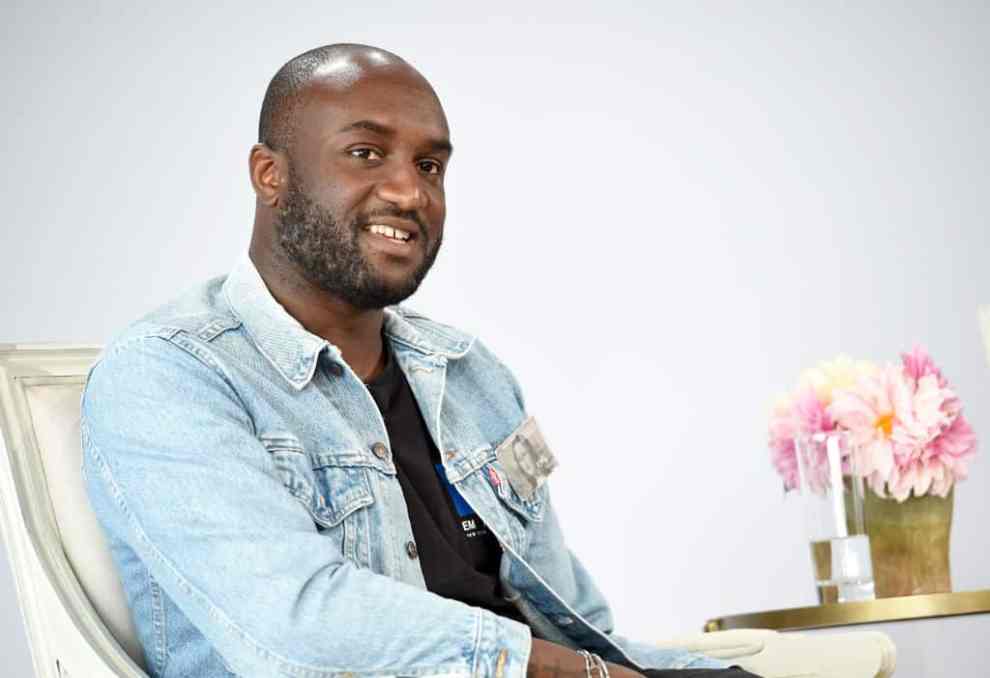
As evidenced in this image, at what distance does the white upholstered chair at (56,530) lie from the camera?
4.93 feet

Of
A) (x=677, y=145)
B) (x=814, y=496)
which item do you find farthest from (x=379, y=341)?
(x=677, y=145)

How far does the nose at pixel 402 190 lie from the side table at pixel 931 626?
3.48 ft

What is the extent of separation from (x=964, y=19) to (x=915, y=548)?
180cm

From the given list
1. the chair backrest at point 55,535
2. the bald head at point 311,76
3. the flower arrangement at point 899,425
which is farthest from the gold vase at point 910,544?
the chair backrest at point 55,535

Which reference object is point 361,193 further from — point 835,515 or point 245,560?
point 835,515

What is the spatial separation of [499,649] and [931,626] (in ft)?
3.61

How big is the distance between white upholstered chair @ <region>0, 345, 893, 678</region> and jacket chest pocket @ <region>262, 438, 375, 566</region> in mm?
253

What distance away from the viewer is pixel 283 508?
1404mm

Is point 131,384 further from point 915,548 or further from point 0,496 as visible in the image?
point 915,548

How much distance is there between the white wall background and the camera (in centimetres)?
347

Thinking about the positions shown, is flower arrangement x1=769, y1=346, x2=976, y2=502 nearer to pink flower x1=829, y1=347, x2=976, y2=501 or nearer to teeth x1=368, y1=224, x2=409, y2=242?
pink flower x1=829, y1=347, x2=976, y2=501

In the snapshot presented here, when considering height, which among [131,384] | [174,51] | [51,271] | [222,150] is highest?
[174,51]

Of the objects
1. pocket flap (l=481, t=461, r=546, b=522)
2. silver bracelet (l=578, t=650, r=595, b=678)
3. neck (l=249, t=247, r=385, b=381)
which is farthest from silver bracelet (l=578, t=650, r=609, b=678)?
neck (l=249, t=247, r=385, b=381)

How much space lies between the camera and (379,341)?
1882 mm
